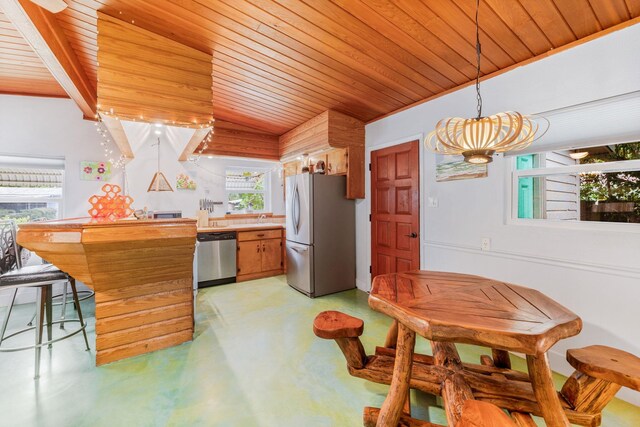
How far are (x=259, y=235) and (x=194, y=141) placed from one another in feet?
6.13

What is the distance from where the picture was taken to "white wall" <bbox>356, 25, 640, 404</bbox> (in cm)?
184

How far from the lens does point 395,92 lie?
Result: 300 cm

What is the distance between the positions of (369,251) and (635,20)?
3126mm

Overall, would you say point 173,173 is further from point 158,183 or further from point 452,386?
point 452,386

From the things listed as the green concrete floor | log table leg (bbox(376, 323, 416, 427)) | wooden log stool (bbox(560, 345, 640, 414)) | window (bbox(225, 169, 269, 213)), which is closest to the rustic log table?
log table leg (bbox(376, 323, 416, 427))

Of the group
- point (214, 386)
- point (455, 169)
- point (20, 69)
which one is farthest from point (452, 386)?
point (20, 69)

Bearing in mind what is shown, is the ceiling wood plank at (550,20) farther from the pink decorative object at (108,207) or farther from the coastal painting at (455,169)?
the pink decorative object at (108,207)

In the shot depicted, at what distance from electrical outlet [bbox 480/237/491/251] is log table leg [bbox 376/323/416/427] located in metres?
1.60

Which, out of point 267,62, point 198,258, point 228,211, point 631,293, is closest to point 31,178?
point 198,258

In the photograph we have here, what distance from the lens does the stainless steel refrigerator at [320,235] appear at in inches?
148

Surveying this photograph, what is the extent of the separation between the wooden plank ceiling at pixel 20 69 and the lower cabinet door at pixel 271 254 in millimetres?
3392

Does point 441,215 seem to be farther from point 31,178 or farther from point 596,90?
point 31,178

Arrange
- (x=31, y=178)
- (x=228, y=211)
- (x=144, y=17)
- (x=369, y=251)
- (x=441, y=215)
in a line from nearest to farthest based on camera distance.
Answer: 1. (x=144, y=17)
2. (x=441, y=215)
3. (x=31, y=178)
4. (x=369, y=251)
5. (x=228, y=211)

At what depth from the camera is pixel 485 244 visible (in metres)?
2.56
